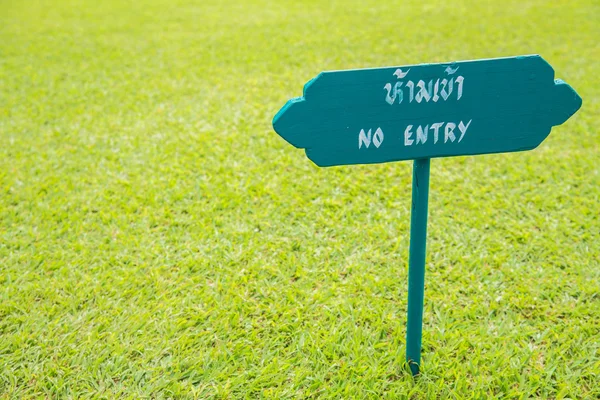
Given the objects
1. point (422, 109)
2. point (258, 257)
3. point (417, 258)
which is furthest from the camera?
point (258, 257)

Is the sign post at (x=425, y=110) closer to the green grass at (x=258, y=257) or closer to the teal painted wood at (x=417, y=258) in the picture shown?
the teal painted wood at (x=417, y=258)

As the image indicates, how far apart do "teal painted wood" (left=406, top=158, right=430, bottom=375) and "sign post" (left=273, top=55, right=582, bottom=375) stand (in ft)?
0.37

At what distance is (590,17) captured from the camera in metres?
7.51

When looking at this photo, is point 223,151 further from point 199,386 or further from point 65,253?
point 199,386

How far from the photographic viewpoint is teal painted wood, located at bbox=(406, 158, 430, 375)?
1638mm

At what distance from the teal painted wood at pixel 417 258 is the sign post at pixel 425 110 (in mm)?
112

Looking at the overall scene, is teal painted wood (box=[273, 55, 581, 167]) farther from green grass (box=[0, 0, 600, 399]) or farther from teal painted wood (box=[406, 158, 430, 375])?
green grass (box=[0, 0, 600, 399])

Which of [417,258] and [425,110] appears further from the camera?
[417,258]

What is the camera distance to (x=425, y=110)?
148 cm

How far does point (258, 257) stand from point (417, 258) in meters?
1.11

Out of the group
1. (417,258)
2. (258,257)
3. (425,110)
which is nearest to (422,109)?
(425,110)

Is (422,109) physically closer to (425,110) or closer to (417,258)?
(425,110)

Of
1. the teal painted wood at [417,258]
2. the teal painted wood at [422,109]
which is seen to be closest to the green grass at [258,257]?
the teal painted wood at [417,258]

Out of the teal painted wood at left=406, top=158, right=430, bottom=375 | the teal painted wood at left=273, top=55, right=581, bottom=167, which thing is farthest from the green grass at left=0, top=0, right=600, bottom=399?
the teal painted wood at left=273, top=55, right=581, bottom=167
